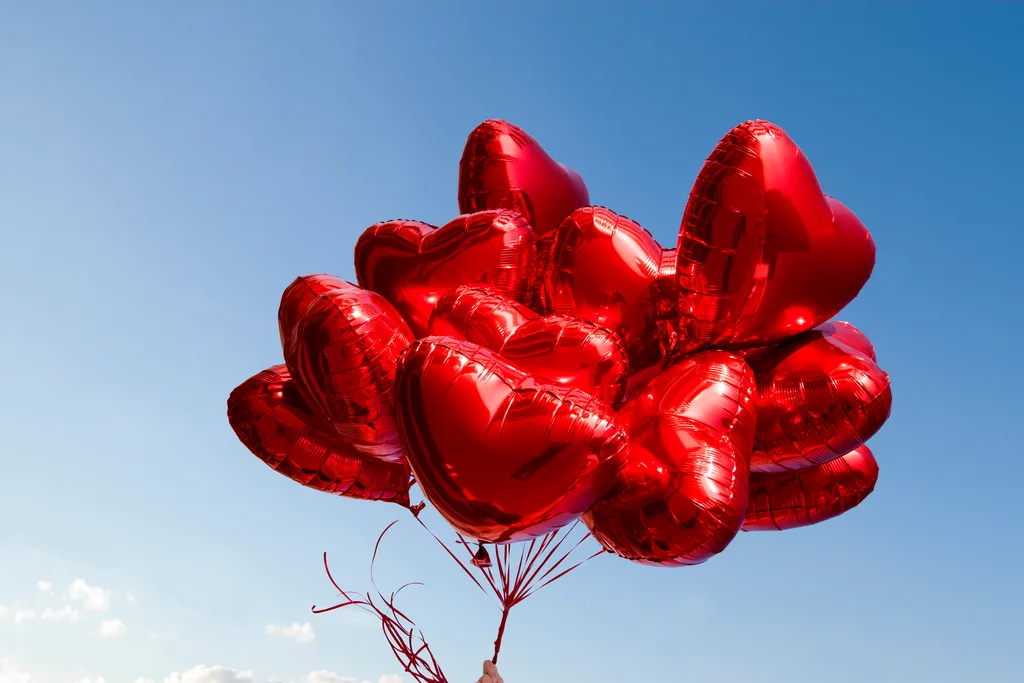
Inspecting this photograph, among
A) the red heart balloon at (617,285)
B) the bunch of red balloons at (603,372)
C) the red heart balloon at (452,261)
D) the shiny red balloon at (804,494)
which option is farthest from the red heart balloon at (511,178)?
the shiny red balloon at (804,494)

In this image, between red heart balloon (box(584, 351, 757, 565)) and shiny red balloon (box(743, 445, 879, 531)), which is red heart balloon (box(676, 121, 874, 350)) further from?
shiny red balloon (box(743, 445, 879, 531))

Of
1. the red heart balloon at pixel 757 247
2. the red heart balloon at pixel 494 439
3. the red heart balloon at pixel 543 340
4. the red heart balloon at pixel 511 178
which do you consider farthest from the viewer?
the red heart balloon at pixel 511 178

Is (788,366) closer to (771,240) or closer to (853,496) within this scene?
(771,240)

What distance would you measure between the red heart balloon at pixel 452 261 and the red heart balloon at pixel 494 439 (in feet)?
1.95

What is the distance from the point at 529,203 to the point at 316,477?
124 centimetres

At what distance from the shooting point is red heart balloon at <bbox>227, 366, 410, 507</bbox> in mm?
2951

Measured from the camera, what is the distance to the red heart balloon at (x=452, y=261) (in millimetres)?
2887

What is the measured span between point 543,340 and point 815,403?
88 centimetres

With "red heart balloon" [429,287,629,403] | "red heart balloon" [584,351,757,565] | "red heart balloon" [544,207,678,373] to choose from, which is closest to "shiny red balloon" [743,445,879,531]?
"red heart balloon" [584,351,757,565]

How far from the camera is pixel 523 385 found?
232 centimetres

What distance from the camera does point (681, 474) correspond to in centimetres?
240

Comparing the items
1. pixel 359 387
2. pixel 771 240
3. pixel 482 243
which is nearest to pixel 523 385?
pixel 359 387

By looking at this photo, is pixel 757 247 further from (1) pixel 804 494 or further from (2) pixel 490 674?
(2) pixel 490 674

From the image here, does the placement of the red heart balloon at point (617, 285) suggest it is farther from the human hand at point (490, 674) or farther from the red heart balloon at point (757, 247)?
the human hand at point (490, 674)
